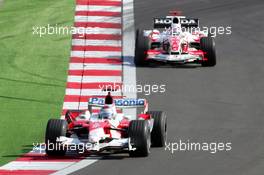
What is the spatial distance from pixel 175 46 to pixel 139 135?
9929 mm

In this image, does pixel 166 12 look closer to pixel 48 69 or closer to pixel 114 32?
pixel 114 32

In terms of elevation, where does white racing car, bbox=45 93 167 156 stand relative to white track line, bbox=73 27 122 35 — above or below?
below

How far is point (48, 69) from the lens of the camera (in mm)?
35906

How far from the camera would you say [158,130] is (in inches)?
1083

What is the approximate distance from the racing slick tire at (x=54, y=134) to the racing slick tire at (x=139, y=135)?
163 centimetres

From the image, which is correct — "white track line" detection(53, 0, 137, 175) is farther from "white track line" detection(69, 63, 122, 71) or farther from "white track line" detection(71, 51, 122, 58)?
"white track line" detection(69, 63, 122, 71)

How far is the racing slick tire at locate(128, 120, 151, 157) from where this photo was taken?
2641cm

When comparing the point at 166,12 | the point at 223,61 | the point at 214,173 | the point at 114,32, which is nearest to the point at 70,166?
the point at 214,173

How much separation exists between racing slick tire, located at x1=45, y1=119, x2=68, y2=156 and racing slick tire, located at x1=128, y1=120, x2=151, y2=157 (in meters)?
1.63

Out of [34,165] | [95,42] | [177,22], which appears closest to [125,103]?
[34,165]

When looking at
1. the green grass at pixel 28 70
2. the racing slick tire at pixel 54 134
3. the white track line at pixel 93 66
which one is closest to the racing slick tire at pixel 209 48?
the white track line at pixel 93 66

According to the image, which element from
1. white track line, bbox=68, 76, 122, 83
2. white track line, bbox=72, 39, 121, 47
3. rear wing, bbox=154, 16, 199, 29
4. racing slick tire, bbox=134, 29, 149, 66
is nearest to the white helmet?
rear wing, bbox=154, 16, 199, 29

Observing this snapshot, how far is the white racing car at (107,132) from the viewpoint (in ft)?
86.7

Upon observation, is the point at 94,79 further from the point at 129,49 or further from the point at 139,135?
the point at 139,135
